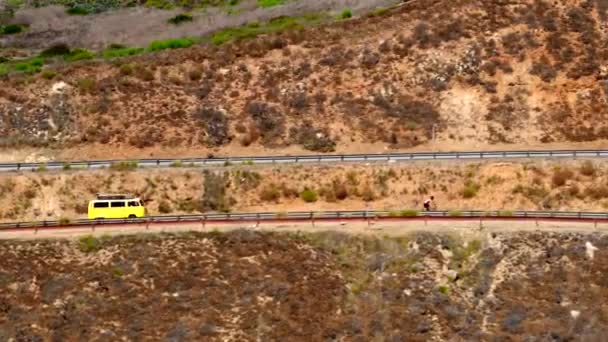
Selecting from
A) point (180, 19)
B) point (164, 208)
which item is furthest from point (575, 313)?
point (180, 19)

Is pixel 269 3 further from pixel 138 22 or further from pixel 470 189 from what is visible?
pixel 470 189

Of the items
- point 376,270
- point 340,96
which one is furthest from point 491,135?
point 376,270

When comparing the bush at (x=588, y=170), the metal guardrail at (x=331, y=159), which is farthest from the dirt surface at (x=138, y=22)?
the bush at (x=588, y=170)

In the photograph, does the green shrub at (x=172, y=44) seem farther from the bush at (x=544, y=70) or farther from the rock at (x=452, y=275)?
the rock at (x=452, y=275)

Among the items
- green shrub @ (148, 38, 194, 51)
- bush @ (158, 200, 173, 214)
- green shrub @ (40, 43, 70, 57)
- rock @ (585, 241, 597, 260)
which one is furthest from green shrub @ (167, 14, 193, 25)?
rock @ (585, 241, 597, 260)

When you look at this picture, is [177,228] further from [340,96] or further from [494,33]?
[494,33]

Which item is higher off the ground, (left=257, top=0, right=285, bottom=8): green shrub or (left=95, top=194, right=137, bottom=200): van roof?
(left=257, top=0, right=285, bottom=8): green shrub

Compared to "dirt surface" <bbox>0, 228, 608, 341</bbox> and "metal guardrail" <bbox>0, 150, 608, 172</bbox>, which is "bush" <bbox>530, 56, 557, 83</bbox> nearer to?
"metal guardrail" <bbox>0, 150, 608, 172</bbox>
